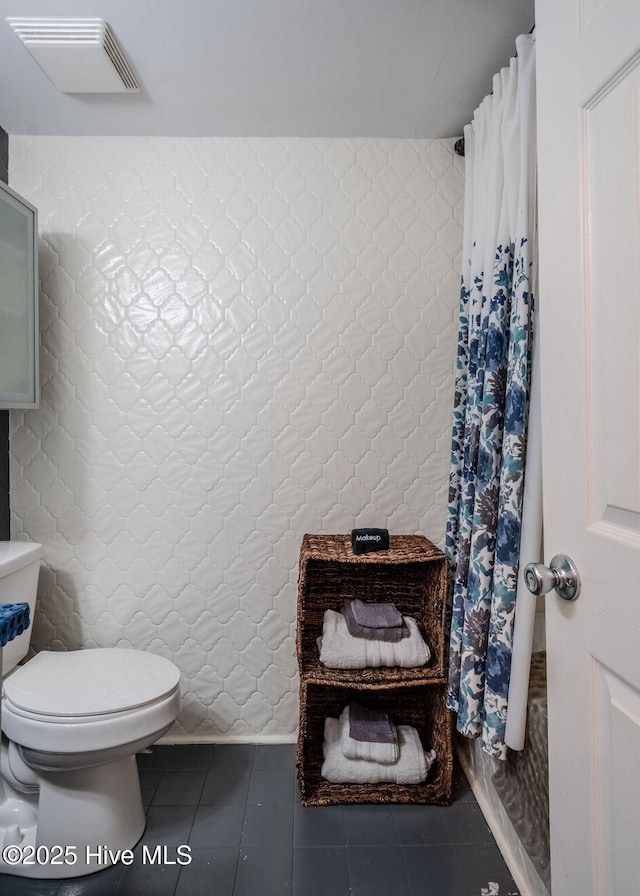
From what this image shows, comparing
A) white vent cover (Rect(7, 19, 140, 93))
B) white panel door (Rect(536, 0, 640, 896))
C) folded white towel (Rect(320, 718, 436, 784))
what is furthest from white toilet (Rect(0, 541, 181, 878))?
white vent cover (Rect(7, 19, 140, 93))

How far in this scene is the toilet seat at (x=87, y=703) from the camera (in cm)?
138

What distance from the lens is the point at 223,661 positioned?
2.03 m

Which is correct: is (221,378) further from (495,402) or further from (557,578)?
(557,578)

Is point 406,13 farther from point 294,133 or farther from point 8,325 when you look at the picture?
point 8,325

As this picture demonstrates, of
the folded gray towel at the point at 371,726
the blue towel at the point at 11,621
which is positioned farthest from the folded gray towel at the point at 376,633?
the blue towel at the point at 11,621

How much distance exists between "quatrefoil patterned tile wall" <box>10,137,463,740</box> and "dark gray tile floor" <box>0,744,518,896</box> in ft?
0.92

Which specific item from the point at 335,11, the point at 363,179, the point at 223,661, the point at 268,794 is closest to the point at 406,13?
the point at 335,11

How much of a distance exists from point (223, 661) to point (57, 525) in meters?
0.81

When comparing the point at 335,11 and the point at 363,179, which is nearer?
the point at 335,11

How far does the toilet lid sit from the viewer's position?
143 cm

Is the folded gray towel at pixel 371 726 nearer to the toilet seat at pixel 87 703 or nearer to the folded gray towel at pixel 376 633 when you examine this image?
the folded gray towel at pixel 376 633

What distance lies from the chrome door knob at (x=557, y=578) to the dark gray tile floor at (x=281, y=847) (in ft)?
3.49

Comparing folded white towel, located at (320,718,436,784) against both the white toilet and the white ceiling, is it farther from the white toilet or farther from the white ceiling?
the white ceiling

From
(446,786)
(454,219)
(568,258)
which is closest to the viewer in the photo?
(568,258)
